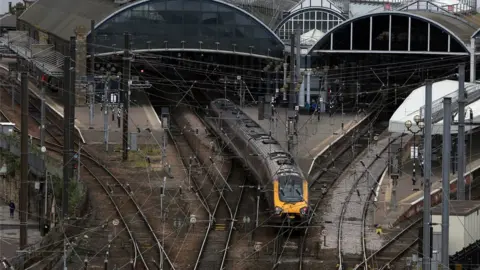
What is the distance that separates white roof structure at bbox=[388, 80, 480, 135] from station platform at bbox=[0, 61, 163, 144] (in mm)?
7069

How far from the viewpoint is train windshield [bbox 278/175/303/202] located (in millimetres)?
21641

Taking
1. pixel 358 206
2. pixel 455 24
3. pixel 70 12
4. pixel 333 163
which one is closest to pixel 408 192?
pixel 358 206

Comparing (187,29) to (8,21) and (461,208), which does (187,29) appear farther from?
(8,21)

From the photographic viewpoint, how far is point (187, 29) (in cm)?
3884

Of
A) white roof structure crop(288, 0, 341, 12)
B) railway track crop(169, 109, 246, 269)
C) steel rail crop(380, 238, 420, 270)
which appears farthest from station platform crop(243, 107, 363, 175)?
white roof structure crop(288, 0, 341, 12)

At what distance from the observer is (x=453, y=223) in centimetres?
1919

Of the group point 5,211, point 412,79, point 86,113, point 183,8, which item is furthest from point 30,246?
point 412,79

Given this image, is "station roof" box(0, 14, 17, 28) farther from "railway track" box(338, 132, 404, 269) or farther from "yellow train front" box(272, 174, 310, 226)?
"yellow train front" box(272, 174, 310, 226)

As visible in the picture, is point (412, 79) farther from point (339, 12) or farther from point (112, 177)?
point (112, 177)

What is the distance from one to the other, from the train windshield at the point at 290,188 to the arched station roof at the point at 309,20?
76.5 feet

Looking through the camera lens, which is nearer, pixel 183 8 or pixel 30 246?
pixel 30 246

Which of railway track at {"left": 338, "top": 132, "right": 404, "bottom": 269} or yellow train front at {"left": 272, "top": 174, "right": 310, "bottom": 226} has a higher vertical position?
yellow train front at {"left": 272, "top": 174, "right": 310, "bottom": 226}

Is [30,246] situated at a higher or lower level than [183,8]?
lower

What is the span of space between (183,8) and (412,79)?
8241 mm
